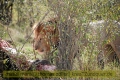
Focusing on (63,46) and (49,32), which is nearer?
(63,46)

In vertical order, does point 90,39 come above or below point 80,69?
above

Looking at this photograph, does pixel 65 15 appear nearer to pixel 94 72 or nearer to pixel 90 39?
pixel 90 39

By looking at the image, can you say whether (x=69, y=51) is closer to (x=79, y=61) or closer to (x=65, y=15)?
(x=79, y=61)

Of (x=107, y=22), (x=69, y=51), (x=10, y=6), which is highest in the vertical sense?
(x=10, y=6)

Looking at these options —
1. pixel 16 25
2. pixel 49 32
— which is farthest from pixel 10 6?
pixel 49 32

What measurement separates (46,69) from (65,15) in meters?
1.07

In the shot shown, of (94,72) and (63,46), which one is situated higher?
(63,46)

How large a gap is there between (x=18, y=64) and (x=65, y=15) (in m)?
1.22

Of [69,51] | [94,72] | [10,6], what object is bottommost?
[94,72]

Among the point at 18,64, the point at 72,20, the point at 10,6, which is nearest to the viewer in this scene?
the point at 72,20

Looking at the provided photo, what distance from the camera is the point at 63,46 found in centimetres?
557

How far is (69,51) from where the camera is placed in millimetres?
5547

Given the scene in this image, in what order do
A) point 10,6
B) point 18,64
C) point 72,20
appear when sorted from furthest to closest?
point 10,6, point 18,64, point 72,20

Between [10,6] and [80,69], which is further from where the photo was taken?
[10,6]
